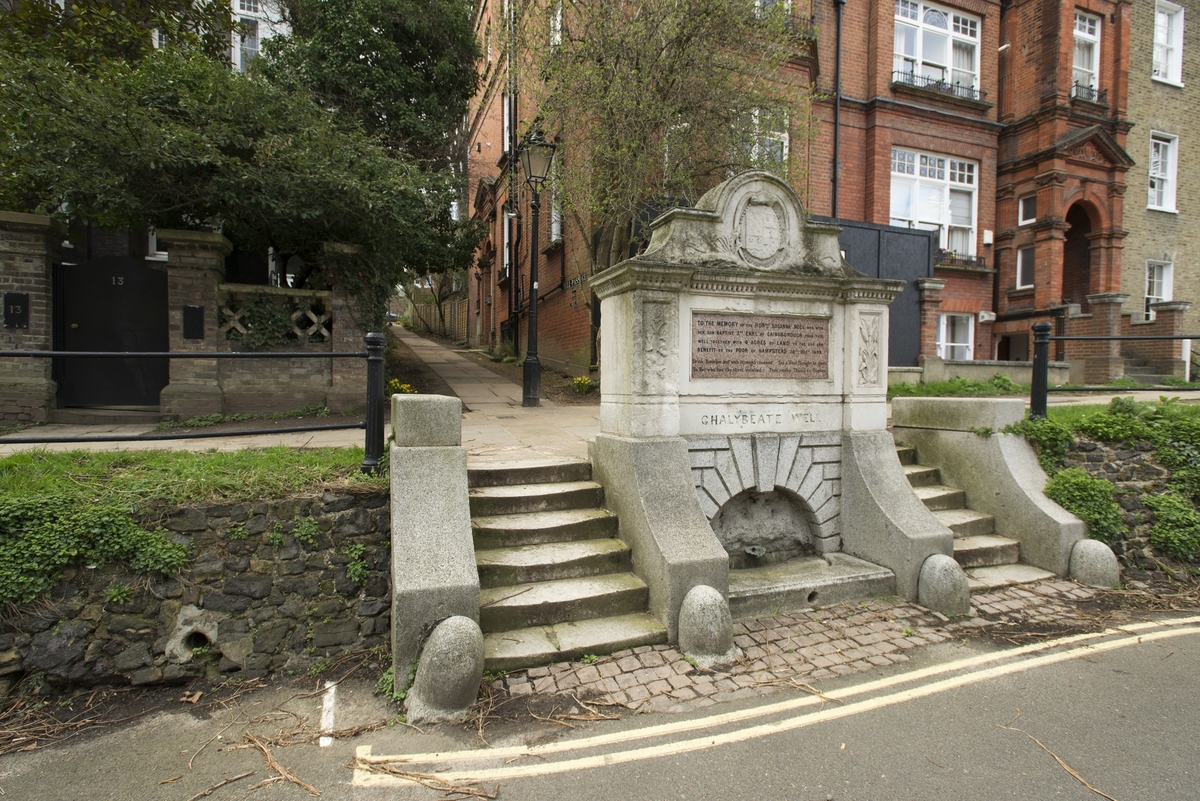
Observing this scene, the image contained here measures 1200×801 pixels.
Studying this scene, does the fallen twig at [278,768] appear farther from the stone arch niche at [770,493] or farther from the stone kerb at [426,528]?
the stone arch niche at [770,493]

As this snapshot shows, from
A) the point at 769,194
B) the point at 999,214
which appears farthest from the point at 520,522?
the point at 999,214

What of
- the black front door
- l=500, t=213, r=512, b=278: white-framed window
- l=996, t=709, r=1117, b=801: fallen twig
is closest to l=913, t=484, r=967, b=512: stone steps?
l=996, t=709, r=1117, b=801: fallen twig

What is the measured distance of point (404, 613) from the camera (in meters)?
3.63

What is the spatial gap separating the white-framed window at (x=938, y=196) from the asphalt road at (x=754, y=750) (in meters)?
15.5

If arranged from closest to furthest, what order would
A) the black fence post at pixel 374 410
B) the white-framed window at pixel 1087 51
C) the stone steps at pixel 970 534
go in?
the black fence post at pixel 374 410
the stone steps at pixel 970 534
the white-framed window at pixel 1087 51

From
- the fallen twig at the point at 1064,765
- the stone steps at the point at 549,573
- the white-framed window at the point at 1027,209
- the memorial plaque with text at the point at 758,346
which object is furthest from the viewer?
the white-framed window at the point at 1027,209

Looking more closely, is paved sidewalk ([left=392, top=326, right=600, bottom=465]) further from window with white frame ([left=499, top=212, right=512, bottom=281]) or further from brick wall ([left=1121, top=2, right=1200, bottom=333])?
brick wall ([left=1121, top=2, right=1200, bottom=333])

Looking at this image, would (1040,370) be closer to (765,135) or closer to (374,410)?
(374,410)

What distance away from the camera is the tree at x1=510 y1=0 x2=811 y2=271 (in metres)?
10.5

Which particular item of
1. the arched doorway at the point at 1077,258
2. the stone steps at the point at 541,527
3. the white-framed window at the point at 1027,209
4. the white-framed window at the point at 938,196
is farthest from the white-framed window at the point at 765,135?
the arched doorway at the point at 1077,258

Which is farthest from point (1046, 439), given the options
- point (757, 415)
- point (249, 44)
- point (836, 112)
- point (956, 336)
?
point (249, 44)

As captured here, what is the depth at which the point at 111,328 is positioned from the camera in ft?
30.2

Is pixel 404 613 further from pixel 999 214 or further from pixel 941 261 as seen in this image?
pixel 999 214

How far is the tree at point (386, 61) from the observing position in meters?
12.8
